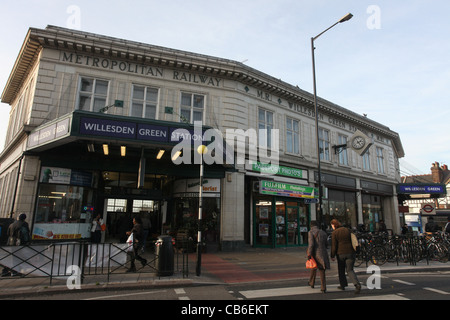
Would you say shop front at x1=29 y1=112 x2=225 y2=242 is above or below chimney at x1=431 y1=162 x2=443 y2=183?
below

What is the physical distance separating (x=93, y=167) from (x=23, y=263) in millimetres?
6179

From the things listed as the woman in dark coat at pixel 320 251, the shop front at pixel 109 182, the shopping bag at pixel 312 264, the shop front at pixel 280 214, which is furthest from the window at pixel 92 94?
the shopping bag at pixel 312 264

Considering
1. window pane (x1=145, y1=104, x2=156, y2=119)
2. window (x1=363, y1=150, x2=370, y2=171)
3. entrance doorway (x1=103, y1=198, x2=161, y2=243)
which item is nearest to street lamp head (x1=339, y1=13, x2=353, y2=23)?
window pane (x1=145, y1=104, x2=156, y2=119)

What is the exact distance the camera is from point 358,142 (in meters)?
21.5

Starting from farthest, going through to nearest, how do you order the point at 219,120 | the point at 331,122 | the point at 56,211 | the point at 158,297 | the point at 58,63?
the point at 331,122
the point at 219,120
the point at 58,63
the point at 56,211
the point at 158,297

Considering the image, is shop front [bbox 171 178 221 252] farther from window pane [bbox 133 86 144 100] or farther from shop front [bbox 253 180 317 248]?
window pane [bbox 133 86 144 100]

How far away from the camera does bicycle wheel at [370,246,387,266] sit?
38.0ft

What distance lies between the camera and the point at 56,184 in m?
12.9

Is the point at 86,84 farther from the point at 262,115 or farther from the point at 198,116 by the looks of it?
the point at 262,115

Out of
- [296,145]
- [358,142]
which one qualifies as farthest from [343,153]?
[296,145]

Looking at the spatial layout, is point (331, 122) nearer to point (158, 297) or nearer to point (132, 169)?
point (132, 169)

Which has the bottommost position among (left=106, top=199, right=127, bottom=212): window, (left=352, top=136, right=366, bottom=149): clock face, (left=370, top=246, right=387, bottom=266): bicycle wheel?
(left=370, top=246, right=387, bottom=266): bicycle wheel

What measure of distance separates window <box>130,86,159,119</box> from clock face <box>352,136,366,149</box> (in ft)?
50.5
